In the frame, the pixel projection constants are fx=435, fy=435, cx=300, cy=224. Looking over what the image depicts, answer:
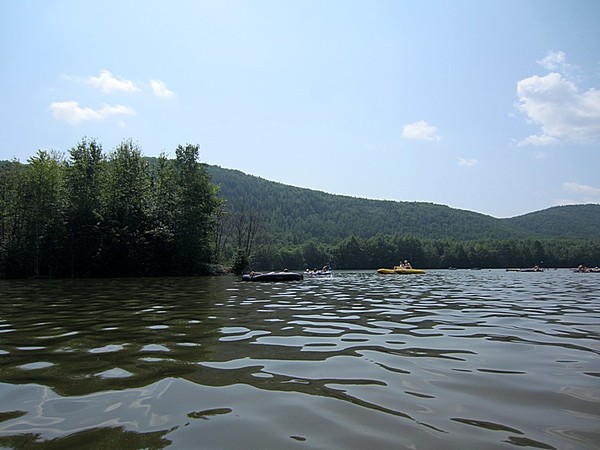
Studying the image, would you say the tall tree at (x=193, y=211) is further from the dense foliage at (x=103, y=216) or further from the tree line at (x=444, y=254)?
the tree line at (x=444, y=254)

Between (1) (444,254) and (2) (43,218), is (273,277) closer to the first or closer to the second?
(2) (43,218)

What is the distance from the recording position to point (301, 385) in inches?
192

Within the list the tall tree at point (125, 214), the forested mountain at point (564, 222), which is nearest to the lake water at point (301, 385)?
the tall tree at point (125, 214)

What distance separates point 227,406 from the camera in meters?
4.16

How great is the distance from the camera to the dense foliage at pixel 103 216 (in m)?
42.5

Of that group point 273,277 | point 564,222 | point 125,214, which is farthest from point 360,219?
point 273,277

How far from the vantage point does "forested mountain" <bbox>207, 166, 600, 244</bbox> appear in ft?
465

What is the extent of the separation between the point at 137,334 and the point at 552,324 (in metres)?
8.80

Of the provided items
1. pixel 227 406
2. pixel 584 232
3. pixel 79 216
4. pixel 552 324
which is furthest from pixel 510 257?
pixel 227 406

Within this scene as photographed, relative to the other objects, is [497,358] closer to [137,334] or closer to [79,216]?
[137,334]

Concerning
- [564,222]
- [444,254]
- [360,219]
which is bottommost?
[444,254]

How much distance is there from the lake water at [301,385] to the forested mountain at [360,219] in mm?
121738

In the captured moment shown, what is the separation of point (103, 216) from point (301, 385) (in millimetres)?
45318

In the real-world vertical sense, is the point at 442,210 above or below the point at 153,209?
above
